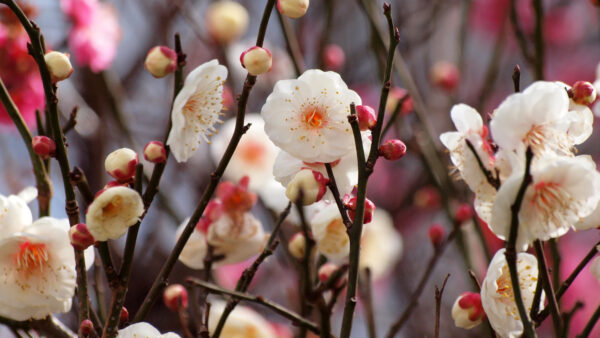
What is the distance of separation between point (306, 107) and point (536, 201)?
36cm

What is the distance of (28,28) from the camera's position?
1.05 meters

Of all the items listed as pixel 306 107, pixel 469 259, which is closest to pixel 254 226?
pixel 306 107

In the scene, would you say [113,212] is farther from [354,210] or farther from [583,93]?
[583,93]

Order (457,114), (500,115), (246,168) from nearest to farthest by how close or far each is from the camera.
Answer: (500,115) < (457,114) < (246,168)

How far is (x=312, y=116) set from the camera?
3.70 feet

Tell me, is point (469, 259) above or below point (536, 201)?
below

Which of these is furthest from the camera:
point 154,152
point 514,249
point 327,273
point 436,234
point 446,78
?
point 446,78

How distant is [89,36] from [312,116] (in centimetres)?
145

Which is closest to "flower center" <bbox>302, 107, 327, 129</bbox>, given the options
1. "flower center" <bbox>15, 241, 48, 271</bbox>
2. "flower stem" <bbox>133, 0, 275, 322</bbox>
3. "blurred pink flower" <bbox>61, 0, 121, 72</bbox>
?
"flower stem" <bbox>133, 0, 275, 322</bbox>

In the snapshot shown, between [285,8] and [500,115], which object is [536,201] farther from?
[285,8]

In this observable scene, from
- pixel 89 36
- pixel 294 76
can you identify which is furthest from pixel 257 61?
pixel 89 36

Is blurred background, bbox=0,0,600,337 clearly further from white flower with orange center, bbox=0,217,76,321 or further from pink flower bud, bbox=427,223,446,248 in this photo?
white flower with orange center, bbox=0,217,76,321

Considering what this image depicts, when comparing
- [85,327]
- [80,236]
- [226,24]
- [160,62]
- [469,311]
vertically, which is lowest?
[469,311]

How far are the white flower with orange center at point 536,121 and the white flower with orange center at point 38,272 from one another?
2.10ft
